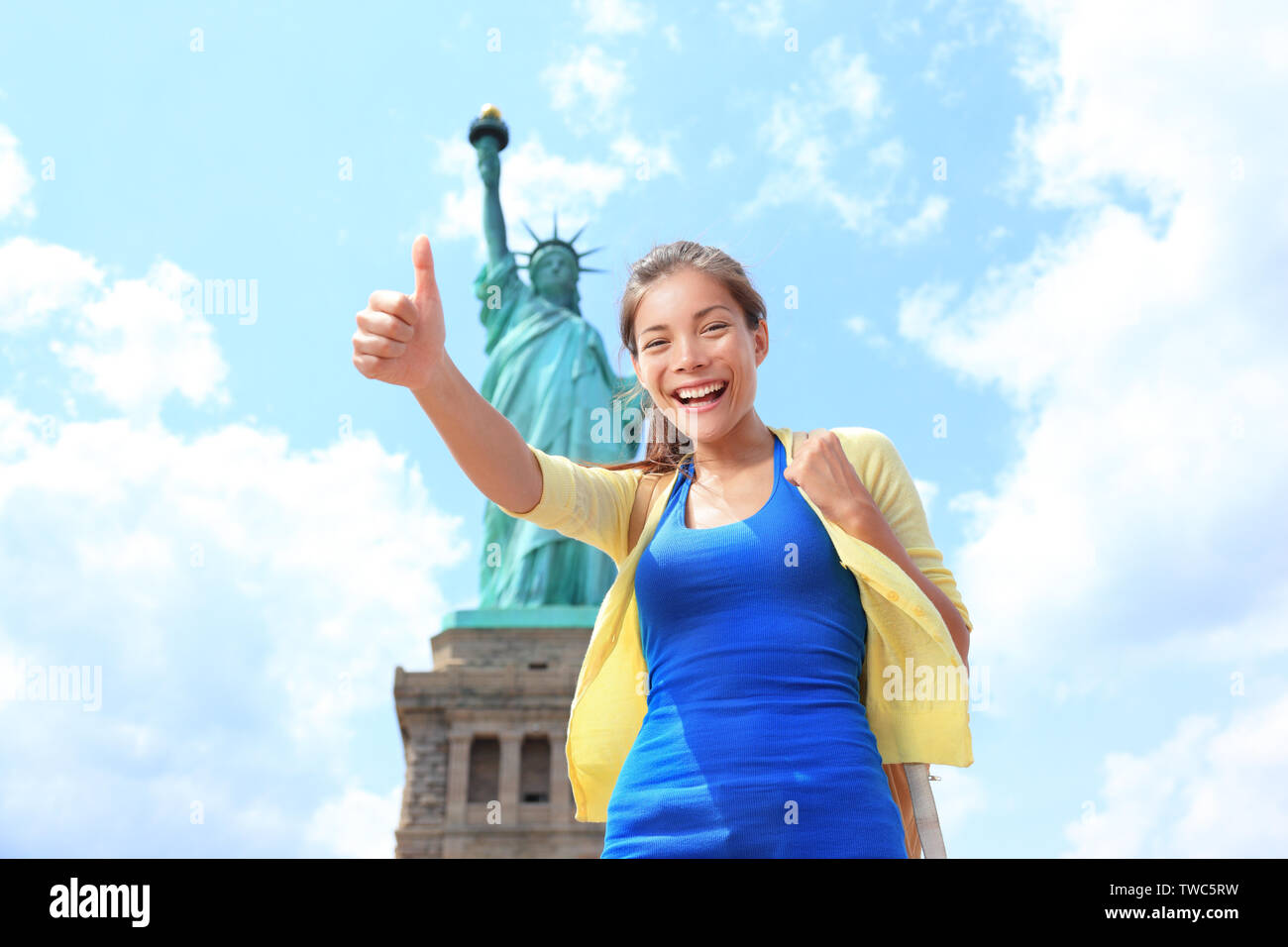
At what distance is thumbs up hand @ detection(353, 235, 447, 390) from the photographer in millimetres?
2207

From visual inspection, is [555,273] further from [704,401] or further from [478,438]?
[478,438]

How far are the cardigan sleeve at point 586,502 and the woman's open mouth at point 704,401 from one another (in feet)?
0.91

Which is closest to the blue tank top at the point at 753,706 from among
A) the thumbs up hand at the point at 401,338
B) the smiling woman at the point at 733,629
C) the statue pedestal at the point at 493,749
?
the smiling woman at the point at 733,629

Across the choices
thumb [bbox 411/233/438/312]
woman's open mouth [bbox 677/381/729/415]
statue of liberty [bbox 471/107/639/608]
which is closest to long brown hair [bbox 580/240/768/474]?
woman's open mouth [bbox 677/381/729/415]

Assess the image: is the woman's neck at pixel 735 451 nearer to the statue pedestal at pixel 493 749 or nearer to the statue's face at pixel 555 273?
the statue pedestal at pixel 493 749

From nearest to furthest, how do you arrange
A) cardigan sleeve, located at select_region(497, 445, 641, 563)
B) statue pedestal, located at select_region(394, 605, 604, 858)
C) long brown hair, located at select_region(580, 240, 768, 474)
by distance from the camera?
1. cardigan sleeve, located at select_region(497, 445, 641, 563)
2. long brown hair, located at select_region(580, 240, 768, 474)
3. statue pedestal, located at select_region(394, 605, 604, 858)

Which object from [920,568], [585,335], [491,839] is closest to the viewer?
[920,568]

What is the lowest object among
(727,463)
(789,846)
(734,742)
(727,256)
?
(789,846)

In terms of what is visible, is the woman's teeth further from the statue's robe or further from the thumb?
the statue's robe
